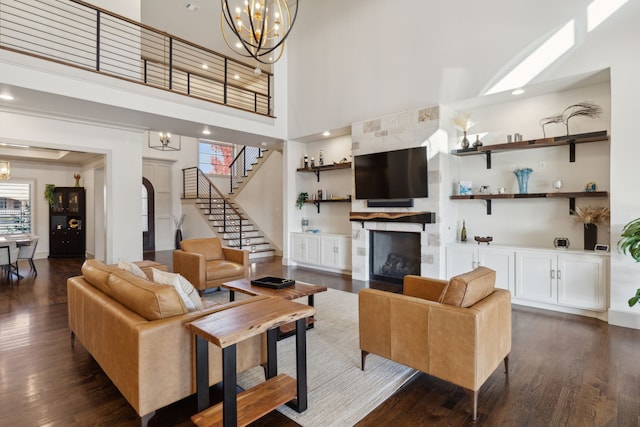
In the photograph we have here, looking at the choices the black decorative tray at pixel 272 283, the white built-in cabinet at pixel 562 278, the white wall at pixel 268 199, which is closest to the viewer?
the black decorative tray at pixel 272 283

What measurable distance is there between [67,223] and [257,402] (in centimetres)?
978

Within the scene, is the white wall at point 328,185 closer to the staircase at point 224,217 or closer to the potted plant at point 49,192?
the staircase at point 224,217

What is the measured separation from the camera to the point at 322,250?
7023 millimetres

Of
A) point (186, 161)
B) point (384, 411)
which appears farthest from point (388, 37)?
point (186, 161)

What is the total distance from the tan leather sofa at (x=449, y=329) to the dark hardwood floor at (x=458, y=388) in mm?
222

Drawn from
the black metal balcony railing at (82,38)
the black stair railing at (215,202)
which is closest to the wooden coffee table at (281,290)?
the black metal balcony railing at (82,38)

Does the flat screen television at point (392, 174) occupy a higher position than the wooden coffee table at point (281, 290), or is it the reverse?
the flat screen television at point (392, 174)

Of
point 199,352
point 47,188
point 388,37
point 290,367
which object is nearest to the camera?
point 199,352

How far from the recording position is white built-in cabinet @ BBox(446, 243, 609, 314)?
3936 mm

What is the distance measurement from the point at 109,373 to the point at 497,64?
559 cm

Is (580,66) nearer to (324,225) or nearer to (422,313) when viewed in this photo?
(422,313)

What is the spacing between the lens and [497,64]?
4.61 meters

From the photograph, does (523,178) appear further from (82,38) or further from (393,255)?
(82,38)

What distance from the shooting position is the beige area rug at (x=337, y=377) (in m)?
2.16
